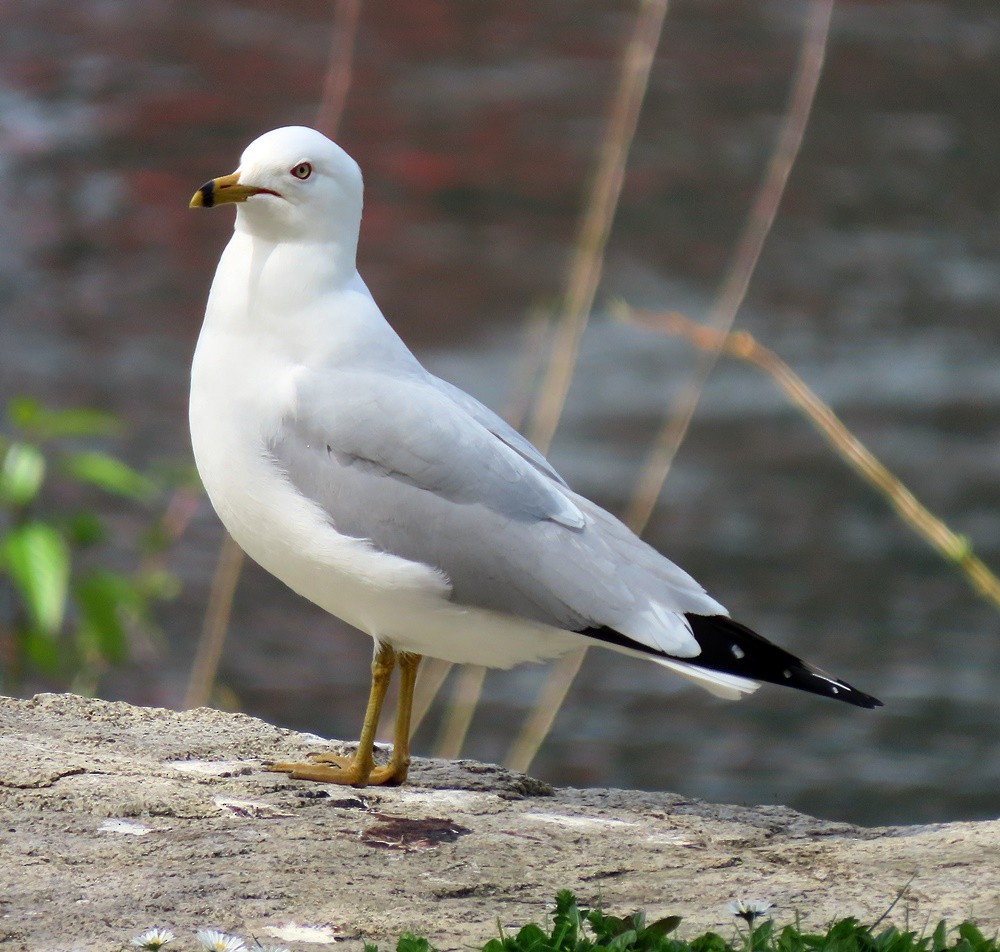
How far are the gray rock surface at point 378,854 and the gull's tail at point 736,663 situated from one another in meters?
0.29

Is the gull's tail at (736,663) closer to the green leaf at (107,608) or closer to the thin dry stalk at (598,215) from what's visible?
the thin dry stalk at (598,215)

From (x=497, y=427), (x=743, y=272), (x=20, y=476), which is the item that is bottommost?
(x=20, y=476)

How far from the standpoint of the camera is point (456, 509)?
3.33 metres

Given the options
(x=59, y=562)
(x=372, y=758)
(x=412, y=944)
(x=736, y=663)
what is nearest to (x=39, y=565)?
(x=59, y=562)

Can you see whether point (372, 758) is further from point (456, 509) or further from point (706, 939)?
point (706, 939)

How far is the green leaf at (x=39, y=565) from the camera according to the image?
416cm

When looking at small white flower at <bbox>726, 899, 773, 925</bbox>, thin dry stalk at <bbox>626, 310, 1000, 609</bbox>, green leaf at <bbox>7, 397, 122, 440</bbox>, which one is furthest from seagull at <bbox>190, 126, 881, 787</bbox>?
green leaf at <bbox>7, 397, 122, 440</bbox>

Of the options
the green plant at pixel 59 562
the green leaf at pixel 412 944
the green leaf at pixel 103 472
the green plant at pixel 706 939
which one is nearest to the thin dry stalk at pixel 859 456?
the green plant at pixel 706 939

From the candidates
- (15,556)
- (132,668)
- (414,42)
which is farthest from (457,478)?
(414,42)

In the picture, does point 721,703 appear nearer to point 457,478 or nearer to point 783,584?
point 783,584

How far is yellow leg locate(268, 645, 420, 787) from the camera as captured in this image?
3.49m

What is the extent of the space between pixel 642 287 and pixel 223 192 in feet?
21.8

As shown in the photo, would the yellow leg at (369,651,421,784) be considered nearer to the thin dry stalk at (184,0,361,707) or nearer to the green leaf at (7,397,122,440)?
the thin dry stalk at (184,0,361,707)

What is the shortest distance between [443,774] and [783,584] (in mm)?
4163
